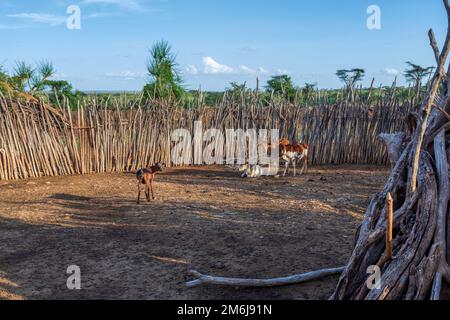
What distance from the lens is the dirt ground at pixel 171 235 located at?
13.0ft

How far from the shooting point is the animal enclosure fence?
30.2 feet

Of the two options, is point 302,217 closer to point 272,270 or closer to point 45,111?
point 272,270

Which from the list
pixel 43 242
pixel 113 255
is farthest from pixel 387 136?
pixel 43 242

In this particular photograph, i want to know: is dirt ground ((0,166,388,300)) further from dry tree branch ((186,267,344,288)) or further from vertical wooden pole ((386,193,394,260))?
vertical wooden pole ((386,193,394,260))

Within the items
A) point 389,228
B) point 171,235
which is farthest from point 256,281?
point 171,235

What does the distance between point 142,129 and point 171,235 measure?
5.53 meters

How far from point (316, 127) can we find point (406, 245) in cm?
819

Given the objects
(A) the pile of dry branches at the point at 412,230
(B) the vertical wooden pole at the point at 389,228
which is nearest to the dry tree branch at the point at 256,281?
(A) the pile of dry branches at the point at 412,230

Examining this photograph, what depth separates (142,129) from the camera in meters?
10.4

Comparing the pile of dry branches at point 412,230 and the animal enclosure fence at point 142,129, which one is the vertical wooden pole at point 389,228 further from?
the animal enclosure fence at point 142,129

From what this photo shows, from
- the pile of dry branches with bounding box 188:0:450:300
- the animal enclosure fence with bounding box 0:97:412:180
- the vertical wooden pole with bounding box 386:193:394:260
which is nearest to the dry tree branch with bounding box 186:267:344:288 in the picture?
the pile of dry branches with bounding box 188:0:450:300

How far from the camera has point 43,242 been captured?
5.15 metres

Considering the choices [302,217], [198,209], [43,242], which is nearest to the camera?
[43,242]

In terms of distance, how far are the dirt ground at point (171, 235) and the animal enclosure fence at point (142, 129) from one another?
944 millimetres
